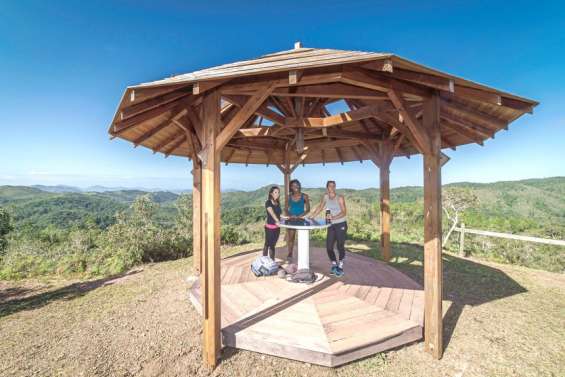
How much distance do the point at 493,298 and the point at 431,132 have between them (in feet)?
12.5

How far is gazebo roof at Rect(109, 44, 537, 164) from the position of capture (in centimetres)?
234

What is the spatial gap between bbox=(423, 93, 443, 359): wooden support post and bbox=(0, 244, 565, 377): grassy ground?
0.35 metres

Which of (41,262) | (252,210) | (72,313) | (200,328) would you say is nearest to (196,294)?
(200,328)

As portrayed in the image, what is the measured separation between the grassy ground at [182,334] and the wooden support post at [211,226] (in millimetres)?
344

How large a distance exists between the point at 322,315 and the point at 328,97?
3.03 metres

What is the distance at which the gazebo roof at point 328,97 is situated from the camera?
2.34 m

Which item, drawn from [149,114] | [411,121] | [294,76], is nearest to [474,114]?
[411,121]

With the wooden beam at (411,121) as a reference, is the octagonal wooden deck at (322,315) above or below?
below

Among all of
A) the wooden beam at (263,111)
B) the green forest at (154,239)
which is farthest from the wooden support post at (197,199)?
the green forest at (154,239)

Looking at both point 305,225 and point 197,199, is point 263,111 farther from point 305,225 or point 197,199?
point 197,199

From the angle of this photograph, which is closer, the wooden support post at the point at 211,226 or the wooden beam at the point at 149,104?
the wooden support post at the point at 211,226

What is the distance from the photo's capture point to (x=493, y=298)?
14.1 feet

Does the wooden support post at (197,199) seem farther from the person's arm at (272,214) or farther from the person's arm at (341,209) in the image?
the person's arm at (341,209)

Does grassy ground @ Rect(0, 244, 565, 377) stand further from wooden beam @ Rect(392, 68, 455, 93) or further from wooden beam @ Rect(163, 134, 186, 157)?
wooden beam @ Rect(163, 134, 186, 157)
